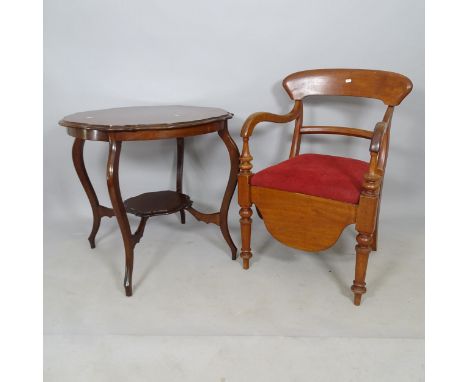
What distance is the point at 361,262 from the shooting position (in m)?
2.00

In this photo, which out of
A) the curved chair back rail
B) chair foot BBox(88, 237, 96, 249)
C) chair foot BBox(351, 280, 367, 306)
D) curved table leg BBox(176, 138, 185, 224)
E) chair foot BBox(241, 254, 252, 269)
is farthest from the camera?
curved table leg BBox(176, 138, 185, 224)

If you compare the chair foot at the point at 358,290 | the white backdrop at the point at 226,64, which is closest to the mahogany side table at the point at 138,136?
the white backdrop at the point at 226,64

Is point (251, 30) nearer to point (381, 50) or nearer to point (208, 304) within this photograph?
point (381, 50)

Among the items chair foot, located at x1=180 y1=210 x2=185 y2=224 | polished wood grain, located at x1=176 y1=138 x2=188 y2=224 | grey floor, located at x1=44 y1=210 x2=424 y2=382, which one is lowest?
grey floor, located at x1=44 y1=210 x2=424 y2=382

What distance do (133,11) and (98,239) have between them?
5.01 ft

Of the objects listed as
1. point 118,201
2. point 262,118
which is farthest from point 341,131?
point 118,201

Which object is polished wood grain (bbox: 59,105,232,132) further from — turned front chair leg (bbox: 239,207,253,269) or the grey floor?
the grey floor

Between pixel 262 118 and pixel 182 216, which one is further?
pixel 182 216

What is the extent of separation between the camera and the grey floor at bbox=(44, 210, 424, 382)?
167 cm

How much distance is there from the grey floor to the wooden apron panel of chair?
296mm

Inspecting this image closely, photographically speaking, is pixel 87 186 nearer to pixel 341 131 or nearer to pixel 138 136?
pixel 138 136

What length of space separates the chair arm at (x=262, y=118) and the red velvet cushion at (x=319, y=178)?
24 centimetres

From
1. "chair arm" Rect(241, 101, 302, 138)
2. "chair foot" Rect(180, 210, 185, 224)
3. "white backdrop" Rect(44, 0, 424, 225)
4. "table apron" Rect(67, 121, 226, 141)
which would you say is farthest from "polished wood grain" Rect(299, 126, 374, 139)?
"chair foot" Rect(180, 210, 185, 224)

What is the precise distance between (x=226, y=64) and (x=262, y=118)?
0.77 m
